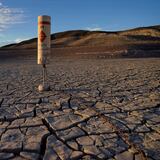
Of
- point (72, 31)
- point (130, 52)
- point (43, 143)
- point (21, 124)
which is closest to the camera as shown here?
point (43, 143)

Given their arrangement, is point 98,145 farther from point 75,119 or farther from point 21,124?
point 21,124

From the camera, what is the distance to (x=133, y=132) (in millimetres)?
3262

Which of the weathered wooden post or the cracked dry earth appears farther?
the weathered wooden post

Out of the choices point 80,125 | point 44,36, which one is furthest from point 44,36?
point 80,125

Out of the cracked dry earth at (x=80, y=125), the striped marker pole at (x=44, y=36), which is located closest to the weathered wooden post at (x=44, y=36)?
the striped marker pole at (x=44, y=36)

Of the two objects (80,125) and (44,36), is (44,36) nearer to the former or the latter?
(44,36)

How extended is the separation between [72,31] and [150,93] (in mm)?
52815

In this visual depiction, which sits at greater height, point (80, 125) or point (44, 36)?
point (44, 36)

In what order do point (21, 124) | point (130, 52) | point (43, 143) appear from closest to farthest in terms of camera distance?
point (43, 143), point (21, 124), point (130, 52)

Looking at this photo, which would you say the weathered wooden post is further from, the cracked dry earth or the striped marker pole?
the cracked dry earth

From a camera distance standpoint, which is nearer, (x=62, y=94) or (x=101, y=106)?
(x=101, y=106)

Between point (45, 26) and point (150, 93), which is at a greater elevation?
point (45, 26)

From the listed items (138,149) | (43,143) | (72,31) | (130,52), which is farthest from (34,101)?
(72,31)

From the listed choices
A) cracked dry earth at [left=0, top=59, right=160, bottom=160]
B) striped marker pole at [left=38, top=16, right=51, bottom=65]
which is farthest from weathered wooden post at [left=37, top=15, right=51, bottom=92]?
cracked dry earth at [left=0, top=59, right=160, bottom=160]
